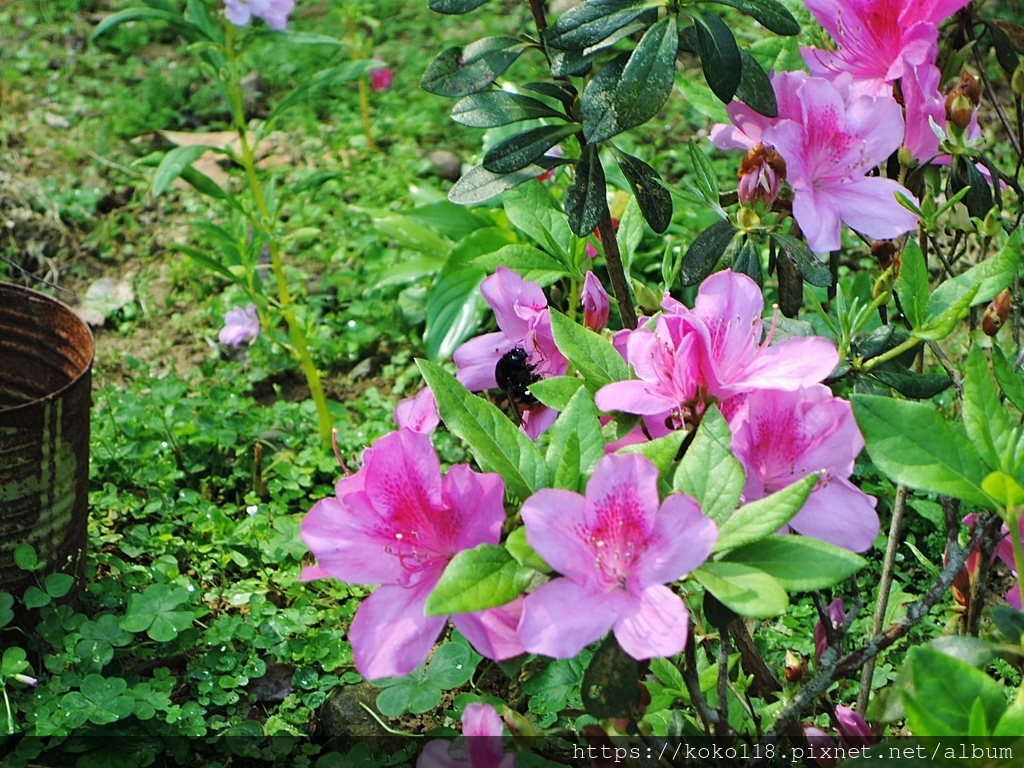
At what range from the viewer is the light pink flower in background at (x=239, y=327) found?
2955 millimetres

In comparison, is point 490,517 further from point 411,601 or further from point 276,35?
point 276,35

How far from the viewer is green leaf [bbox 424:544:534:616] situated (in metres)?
0.92

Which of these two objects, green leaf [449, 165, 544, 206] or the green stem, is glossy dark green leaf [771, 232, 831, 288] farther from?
the green stem

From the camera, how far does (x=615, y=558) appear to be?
38.3 inches

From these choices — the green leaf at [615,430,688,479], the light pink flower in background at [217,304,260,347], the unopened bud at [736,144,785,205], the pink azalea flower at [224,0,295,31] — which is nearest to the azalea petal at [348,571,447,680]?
the green leaf at [615,430,688,479]

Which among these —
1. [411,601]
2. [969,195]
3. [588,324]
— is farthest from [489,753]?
[969,195]

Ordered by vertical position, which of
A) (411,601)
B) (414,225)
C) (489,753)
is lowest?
(414,225)

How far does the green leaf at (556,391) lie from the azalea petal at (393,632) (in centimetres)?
24

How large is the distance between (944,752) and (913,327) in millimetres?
511

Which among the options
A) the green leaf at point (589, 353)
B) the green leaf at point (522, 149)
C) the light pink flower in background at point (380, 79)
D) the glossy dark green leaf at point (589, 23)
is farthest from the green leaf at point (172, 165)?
the light pink flower in background at point (380, 79)

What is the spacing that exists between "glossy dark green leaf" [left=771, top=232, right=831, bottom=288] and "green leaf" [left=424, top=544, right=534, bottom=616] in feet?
2.09

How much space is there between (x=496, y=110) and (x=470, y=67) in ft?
0.23

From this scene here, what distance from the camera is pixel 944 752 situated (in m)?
0.89

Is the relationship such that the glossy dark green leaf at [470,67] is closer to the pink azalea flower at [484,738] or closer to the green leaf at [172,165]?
the pink azalea flower at [484,738]
